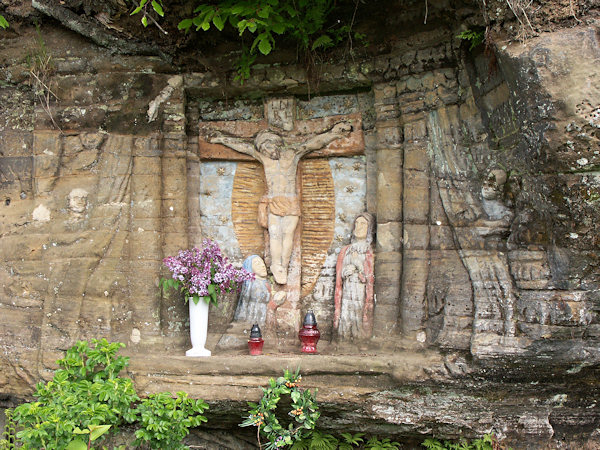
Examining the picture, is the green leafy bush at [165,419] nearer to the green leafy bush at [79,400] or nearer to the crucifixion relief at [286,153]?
the green leafy bush at [79,400]

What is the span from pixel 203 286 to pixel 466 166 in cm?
223

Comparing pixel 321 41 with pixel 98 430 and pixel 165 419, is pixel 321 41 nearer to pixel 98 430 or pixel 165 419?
pixel 165 419

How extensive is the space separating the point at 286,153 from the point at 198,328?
5.53ft

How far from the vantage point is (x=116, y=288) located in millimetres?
5660

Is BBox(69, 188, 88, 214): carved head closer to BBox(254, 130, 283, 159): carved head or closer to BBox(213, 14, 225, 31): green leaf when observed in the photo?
BBox(254, 130, 283, 159): carved head

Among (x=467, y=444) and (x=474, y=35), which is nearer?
(x=474, y=35)

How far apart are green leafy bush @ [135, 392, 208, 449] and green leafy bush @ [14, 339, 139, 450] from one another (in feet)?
0.46

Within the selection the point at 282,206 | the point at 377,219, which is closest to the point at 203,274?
the point at 282,206

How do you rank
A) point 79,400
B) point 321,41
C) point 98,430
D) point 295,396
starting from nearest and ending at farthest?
point 98,430 < point 79,400 < point 295,396 < point 321,41

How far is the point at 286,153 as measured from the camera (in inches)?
239

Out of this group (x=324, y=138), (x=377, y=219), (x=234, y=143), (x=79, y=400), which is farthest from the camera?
(x=234, y=143)

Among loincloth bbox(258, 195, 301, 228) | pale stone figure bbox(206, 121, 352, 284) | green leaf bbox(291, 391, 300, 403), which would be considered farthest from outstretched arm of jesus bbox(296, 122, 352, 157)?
green leaf bbox(291, 391, 300, 403)

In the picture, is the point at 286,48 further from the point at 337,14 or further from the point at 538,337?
the point at 538,337

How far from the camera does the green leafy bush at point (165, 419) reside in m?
4.68
